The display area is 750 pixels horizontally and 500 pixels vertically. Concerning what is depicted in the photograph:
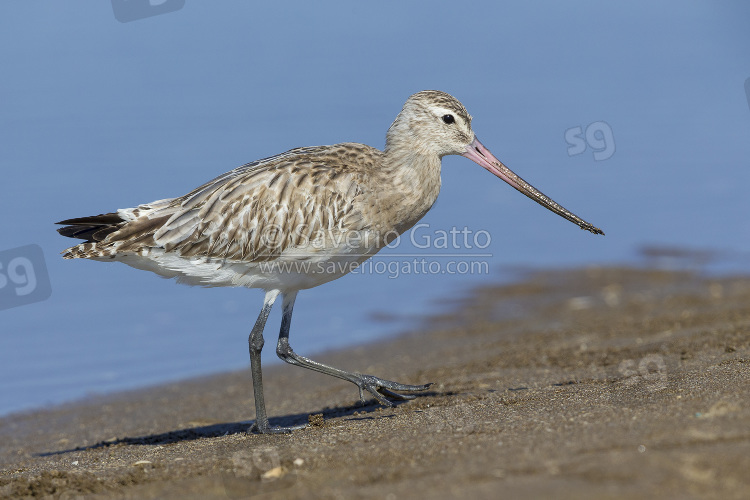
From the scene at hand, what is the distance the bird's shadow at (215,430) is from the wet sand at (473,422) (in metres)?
0.04

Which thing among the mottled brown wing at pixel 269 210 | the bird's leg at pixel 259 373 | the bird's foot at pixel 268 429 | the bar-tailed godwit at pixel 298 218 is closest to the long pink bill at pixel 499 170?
the bar-tailed godwit at pixel 298 218

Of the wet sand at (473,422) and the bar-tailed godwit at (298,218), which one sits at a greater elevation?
the bar-tailed godwit at (298,218)

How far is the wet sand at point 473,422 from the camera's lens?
4.73 m

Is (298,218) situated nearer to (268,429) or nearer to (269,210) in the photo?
(269,210)

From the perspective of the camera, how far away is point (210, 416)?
9.23 m

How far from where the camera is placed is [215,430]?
8.38 meters

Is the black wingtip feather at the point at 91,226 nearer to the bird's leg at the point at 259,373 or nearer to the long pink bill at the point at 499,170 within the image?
the bird's leg at the point at 259,373

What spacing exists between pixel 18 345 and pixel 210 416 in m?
4.12

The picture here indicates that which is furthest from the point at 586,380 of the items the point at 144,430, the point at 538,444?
the point at 144,430

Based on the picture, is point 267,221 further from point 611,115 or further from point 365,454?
point 611,115

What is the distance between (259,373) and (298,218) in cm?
139

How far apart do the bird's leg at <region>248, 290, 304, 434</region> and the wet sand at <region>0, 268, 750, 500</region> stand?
1.02 feet

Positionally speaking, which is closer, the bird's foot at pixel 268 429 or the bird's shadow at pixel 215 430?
the bird's foot at pixel 268 429

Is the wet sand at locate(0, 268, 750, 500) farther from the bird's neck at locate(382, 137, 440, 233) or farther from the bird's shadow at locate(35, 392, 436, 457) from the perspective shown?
the bird's neck at locate(382, 137, 440, 233)
